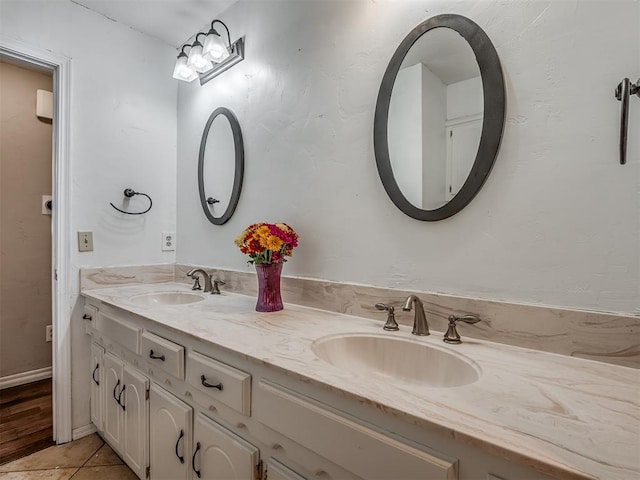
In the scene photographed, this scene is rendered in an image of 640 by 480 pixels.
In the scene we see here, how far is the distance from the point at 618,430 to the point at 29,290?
329cm

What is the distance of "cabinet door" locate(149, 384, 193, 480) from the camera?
115cm

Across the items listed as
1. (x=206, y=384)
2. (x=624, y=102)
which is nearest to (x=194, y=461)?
(x=206, y=384)

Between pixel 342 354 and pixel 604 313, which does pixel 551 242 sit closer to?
pixel 604 313

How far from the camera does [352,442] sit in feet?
2.21

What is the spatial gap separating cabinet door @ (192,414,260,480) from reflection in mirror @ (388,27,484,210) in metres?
0.92

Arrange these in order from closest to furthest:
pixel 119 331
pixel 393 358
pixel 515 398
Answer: pixel 515 398
pixel 393 358
pixel 119 331

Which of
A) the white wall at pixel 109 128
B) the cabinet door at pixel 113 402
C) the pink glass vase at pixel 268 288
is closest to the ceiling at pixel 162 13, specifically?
the white wall at pixel 109 128

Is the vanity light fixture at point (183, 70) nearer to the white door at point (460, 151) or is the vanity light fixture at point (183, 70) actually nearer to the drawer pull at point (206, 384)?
the white door at point (460, 151)

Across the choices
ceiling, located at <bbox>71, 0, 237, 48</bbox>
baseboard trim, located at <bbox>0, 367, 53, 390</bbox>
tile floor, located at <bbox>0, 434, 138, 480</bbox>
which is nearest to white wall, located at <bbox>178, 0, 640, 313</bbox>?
ceiling, located at <bbox>71, 0, 237, 48</bbox>

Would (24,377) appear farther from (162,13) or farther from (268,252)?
(162,13)

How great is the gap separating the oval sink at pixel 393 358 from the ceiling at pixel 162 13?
1925 millimetres

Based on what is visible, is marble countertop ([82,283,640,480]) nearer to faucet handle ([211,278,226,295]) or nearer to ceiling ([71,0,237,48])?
faucet handle ([211,278,226,295])

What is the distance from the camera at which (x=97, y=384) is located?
5.89 feet

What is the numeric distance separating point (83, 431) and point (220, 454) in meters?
1.41
